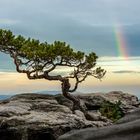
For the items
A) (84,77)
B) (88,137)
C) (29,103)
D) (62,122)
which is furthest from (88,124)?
(88,137)

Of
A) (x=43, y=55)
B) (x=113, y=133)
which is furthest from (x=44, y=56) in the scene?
(x=113, y=133)

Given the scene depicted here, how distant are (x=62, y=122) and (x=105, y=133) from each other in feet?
61.3

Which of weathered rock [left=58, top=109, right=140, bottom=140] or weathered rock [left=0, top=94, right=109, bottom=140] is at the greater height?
weathered rock [left=58, top=109, right=140, bottom=140]

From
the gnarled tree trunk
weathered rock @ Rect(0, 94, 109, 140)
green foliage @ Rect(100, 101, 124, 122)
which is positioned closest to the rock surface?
weathered rock @ Rect(0, 94, 109, 140)

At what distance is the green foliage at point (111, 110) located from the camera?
35031 mm

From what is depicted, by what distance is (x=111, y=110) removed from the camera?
118 ft

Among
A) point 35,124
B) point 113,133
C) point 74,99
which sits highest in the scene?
point 113,133

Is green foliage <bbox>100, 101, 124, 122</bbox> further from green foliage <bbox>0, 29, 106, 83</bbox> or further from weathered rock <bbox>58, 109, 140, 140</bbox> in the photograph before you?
weathered rock <bbox>58, 109, 140, 140</bbox>

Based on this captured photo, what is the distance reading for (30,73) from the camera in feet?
124

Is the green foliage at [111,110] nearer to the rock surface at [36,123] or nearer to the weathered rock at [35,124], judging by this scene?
the rock surface at [36,123]

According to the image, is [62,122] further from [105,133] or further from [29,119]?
[105,133]

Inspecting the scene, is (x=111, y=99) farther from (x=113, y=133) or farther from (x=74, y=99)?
(x=113, y=133)

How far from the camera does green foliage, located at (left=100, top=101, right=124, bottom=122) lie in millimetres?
35031

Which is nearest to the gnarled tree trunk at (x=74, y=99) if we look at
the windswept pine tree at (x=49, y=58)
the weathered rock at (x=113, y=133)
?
the windswept pine tree at (x=49, y=58)
